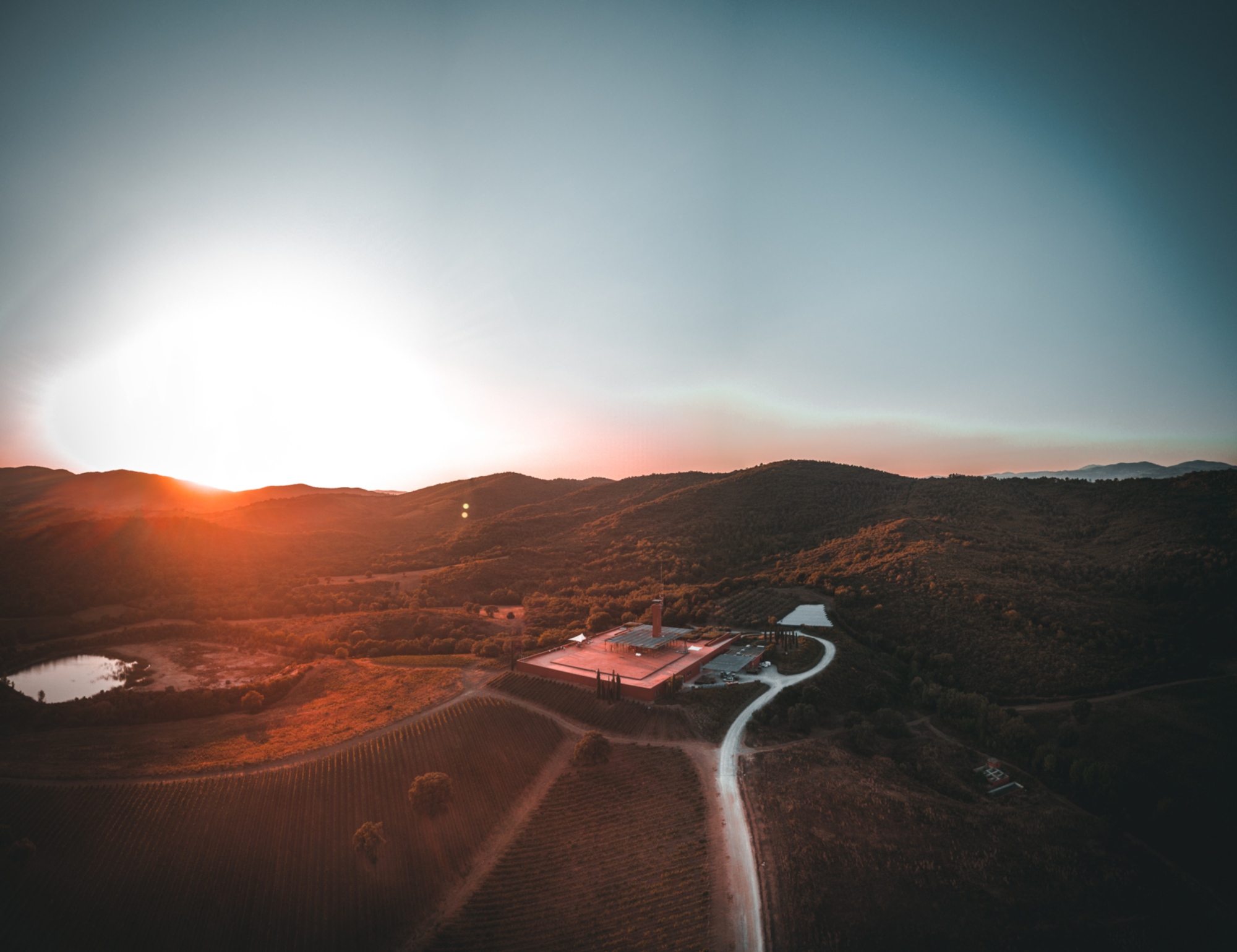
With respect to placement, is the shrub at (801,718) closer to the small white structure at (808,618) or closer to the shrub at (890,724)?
the shrub at (890,724)

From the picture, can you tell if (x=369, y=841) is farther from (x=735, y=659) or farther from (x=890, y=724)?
(x=890, y=724)

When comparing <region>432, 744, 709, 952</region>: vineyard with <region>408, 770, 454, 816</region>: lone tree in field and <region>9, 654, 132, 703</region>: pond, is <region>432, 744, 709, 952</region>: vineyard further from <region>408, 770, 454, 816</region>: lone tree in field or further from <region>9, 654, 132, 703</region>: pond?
<region>9, 654, 132, 703</region>: pond

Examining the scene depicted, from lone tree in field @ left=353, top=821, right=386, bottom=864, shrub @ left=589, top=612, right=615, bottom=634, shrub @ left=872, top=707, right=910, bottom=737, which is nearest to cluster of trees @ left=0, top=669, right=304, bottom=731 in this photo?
lone tree in field @ left=353, top=821, right=386, bottom=864

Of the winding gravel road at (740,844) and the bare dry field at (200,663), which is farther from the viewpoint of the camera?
the bare dry field at (200,663)

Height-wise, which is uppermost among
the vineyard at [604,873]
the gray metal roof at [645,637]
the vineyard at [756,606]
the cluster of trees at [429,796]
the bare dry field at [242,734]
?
the vineyard at [756,606]

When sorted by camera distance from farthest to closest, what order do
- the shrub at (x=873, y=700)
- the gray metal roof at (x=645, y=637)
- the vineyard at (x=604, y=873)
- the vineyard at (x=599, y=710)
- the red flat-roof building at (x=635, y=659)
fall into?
the gray metal roof at (x=645, y=637) < the shrub at (x=873, y=700) < the red flat-roof building at (x=635, y=659) < the vineyard at (x=599, y=710) < the vineyard at (x=604, y=873)

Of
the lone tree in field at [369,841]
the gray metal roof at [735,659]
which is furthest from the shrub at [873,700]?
the lone tree in field at [369,841]
